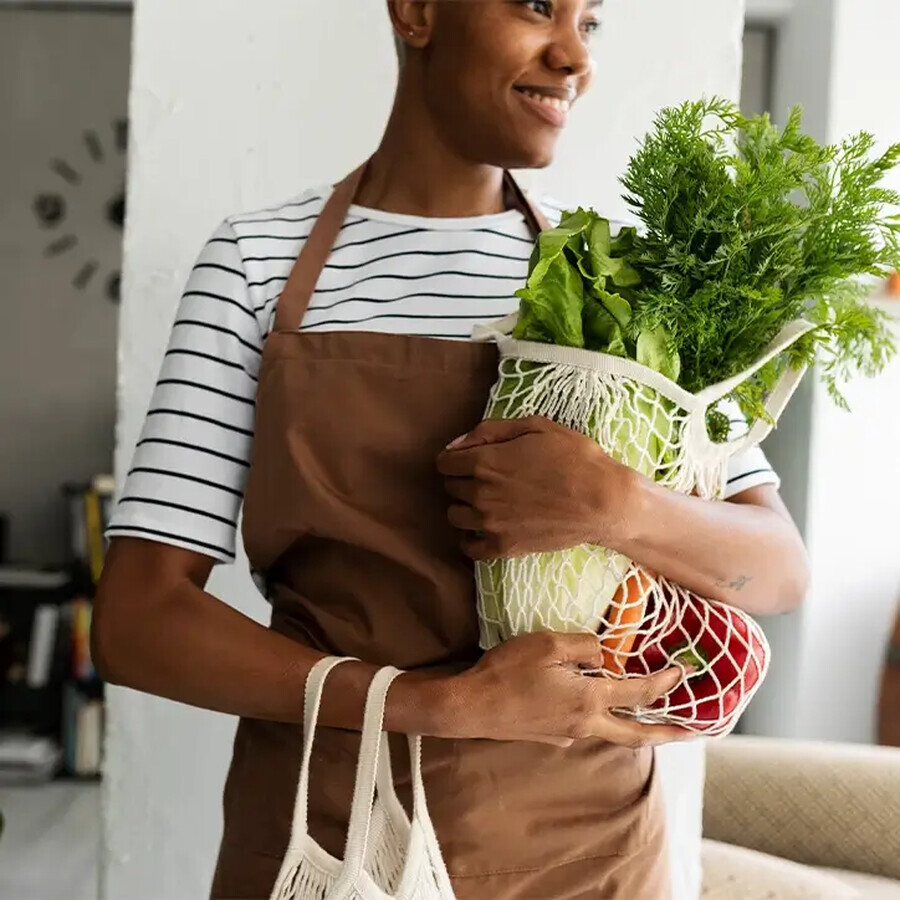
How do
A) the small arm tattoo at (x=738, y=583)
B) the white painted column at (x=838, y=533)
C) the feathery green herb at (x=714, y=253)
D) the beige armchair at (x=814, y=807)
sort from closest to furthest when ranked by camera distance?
the feathery green herb at (x=714, y=253)
the small arm tattoo at (x=738, y=583)
the beige armchair at (x=814, y=807)
the white painted column at (x=838, y=533)

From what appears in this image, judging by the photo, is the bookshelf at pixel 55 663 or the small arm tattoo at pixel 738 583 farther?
the bookshelf at pixel 55 663

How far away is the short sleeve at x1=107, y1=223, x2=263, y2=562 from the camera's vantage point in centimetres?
81

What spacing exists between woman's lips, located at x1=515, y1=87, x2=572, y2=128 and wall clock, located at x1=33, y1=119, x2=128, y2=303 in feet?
10.3

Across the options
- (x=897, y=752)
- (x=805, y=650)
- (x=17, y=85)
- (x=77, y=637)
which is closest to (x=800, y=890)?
(x=897, y=752)

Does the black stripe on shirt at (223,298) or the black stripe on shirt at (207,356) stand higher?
the black stripe on shirt at (223,298)

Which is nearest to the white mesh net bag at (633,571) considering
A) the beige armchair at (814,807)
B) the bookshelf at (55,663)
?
the beige armchair at (814,807)

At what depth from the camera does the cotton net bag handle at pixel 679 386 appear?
718mm

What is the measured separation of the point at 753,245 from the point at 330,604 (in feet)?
1.20

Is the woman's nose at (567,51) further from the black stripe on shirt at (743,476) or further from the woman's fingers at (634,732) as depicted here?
the woman's fingers at (634,732)

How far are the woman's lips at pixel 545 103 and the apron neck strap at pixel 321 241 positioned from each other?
0.36 feet

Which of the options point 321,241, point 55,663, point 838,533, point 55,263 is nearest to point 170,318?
point 321,241

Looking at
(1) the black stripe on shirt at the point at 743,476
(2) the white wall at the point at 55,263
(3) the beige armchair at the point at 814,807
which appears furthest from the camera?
(2) the white wall at the point at 55,263

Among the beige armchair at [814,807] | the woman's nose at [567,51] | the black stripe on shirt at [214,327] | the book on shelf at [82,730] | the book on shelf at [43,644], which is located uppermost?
the woman's nose at [567,51]

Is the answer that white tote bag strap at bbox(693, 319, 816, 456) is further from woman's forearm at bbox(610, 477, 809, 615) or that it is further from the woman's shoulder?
the woman's shoulder
